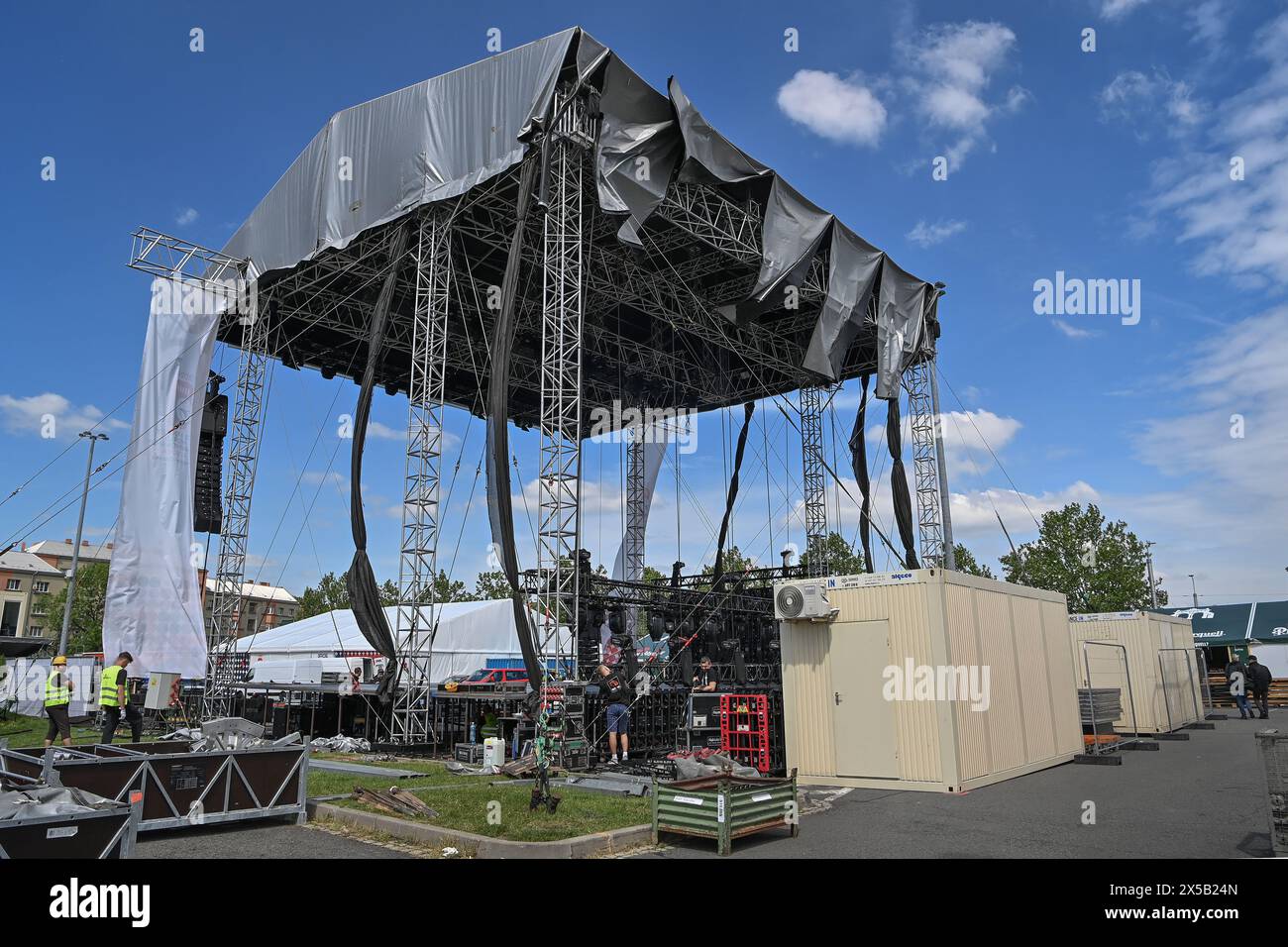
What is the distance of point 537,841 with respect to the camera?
7230mm

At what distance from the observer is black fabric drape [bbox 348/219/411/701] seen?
17453 mm

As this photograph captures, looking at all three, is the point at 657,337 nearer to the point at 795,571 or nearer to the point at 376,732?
the point at 795,571

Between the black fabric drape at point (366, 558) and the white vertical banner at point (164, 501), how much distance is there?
15.2 feet

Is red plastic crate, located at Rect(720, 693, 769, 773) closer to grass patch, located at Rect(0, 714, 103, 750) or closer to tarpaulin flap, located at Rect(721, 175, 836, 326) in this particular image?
tarpaulin flap, located at Rect(721, 175, 836, 326)

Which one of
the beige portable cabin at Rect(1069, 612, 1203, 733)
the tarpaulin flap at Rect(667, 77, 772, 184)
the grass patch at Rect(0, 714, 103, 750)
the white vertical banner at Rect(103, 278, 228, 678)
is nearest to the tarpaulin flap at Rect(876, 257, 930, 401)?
the tarpaulin flap at Rect(667, 77, 772, 184)

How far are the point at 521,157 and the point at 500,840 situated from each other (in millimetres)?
13146

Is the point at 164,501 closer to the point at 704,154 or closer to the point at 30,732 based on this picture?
the point at 30,732

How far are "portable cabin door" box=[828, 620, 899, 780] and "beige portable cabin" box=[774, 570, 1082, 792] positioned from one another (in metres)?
0.01

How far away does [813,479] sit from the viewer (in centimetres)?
2702

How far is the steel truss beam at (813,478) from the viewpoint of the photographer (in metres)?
26.2

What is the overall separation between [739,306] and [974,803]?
1347cm
